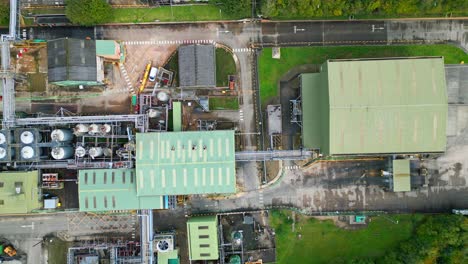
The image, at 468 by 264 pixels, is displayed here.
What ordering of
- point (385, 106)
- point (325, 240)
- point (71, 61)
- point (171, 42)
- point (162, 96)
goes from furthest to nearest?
point (171, 42) < point (325, 240) < point (162, 96) < point (71, 61) < point (385, 106)

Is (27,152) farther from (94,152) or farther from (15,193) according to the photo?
(94,152)

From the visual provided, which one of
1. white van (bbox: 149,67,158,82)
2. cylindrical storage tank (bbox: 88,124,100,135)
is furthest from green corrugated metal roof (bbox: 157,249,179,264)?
white van (bbox: 149,67,158,82)

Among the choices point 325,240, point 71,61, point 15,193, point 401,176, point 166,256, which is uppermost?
point 71,61

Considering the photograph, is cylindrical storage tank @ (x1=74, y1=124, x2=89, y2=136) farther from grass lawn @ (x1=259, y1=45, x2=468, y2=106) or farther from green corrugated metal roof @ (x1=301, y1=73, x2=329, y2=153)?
green corrugated metal roof @ (x1=301, y1=73, x2=329, y2=153)

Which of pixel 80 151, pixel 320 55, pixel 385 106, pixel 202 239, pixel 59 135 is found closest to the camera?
pixel 385 106

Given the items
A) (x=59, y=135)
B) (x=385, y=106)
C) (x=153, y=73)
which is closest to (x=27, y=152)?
(x=59, y=135)

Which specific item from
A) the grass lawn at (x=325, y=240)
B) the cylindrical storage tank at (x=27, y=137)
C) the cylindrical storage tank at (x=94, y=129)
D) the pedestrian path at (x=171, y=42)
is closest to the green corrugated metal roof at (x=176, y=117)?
the pedestrian path at (x=171, y=42)
